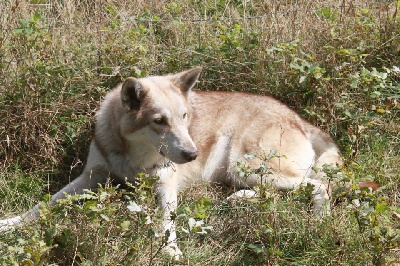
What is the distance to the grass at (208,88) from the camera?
13.3 feet

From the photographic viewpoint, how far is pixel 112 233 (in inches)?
161

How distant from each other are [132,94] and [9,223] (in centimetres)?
139

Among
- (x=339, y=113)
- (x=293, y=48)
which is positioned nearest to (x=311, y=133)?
(x=339, y=113)

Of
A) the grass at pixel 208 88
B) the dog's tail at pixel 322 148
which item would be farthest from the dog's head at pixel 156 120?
the dog's tail at pixel 322 148

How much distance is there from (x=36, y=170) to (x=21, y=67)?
991 millimetres

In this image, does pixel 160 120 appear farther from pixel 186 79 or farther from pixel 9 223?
pixel 9 223

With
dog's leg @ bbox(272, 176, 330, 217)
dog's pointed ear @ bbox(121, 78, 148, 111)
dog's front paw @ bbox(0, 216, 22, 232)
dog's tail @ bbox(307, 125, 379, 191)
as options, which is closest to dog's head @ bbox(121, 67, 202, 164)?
dog's pointed ear @ bbox(121, 78, 148, 111)

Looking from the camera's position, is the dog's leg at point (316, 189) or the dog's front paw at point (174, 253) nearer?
the dog's front paw at point (174, 253)

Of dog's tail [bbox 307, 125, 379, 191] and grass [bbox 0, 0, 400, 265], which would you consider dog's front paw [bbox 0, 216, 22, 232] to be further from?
dog's tail [bbox 307, 125, 379, 191]

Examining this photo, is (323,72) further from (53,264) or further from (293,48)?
(53,264)

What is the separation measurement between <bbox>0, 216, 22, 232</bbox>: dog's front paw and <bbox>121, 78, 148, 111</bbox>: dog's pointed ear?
4.04 ft

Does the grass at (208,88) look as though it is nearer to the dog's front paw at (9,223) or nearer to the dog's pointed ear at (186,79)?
the dog's front paw at (9,223)

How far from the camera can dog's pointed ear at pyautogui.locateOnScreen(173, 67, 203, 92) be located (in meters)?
5.30

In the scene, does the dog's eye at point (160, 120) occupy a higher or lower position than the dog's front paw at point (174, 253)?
Answer: higher
